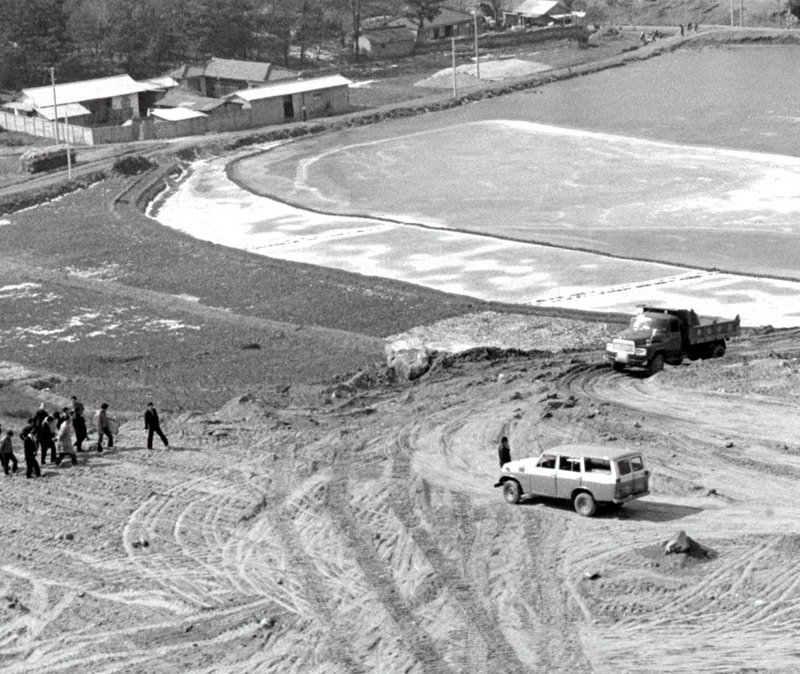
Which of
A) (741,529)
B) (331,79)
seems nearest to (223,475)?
(741,529)

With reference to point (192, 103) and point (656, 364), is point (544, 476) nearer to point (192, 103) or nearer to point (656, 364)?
point (656, 364)

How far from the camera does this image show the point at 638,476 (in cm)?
2844

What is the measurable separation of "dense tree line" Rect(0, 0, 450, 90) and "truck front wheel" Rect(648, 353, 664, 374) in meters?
85.7

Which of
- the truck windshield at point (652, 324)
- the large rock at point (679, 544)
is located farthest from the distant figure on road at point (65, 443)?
the truck windshield at point (652, 324)

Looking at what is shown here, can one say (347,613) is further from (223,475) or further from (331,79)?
(331,79)

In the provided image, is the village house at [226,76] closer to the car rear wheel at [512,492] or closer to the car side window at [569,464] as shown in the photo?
the car rear wheel at [512,492]

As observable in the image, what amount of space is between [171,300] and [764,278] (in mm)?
20724

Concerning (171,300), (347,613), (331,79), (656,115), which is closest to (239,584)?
(347,613)

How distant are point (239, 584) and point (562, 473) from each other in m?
6.23

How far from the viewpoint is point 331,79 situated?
111 meters

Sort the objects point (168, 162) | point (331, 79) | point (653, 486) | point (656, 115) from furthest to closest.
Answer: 1. point (331, 79)
2. point (656, 115)
3. point (168, 162)
4. point (653, 486)

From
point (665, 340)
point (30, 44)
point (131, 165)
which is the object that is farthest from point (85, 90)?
point (665, 340)

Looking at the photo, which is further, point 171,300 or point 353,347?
point 171,300

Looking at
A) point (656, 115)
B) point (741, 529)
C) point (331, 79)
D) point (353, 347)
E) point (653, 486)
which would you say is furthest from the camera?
point (331, 79)
